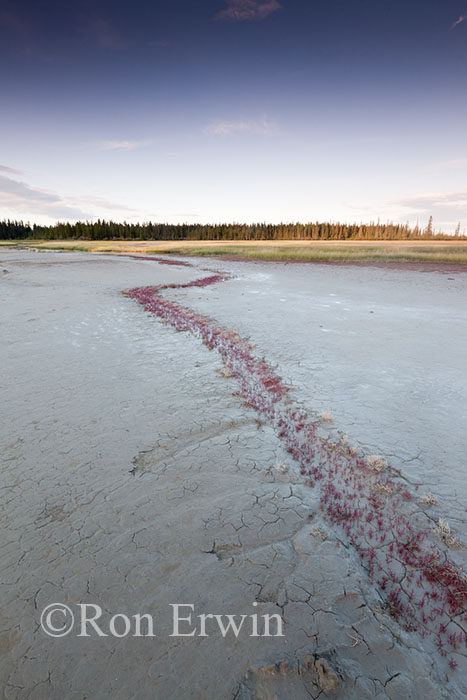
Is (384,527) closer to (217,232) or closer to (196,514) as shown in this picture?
(196,514)

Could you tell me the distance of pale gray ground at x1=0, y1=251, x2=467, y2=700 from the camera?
2803 millimetres

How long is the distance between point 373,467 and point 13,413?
23.8 ft

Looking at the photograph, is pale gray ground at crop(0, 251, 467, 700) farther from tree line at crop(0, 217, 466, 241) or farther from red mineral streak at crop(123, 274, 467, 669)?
tree line at crop(0, 217, 466, 241)

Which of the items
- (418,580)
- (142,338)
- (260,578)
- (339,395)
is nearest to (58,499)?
(260,578)

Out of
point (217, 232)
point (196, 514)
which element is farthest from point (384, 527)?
point (217, 232)

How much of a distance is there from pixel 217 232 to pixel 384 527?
17802cm

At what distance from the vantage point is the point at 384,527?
14.0 ft

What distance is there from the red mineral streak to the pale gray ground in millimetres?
240

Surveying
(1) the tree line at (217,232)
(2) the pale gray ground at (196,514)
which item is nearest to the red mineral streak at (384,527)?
(2) the pale gray ground at (196,514)

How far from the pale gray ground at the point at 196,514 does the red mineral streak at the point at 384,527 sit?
240 millimetres

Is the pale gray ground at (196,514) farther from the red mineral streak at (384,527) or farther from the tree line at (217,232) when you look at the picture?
the tree line at (217,232)

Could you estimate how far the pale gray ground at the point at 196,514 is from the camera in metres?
2.80

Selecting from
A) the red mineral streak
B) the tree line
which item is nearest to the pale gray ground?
the red mineral streak

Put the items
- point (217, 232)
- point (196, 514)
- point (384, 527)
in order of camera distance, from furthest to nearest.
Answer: point (217, 232) < point (196, 514) < point (384, 527)
